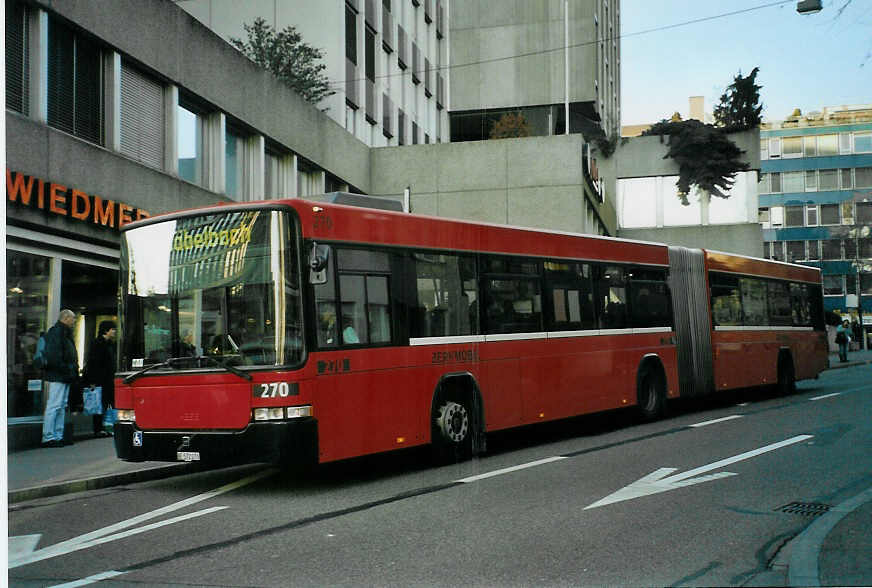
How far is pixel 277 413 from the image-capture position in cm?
922

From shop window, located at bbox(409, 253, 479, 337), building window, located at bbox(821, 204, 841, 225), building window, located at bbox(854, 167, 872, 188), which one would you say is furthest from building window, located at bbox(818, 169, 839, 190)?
shop window, located at bbox(409, 253, 479, 337)

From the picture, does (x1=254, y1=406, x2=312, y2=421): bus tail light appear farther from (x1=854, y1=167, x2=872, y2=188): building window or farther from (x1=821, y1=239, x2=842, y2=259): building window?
(x1=821, y1=239, x2=842, y2=259): building window

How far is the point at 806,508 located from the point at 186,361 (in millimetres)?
5861

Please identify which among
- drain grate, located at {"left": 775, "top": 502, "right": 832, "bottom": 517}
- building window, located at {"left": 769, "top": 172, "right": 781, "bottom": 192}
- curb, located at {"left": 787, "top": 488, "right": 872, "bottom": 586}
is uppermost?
building window, located at {"left": 769, "top": 172, "right": 781, "bottom": 192}

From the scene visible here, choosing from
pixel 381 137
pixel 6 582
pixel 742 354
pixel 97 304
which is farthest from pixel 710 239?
pixel 6 582

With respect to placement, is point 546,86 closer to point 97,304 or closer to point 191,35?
point 191,35

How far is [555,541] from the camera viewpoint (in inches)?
274

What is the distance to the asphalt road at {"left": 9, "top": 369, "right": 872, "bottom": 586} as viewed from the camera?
6.24 metres

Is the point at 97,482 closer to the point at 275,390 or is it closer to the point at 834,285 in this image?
the point at 275,390

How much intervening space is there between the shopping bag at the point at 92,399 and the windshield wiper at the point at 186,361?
524cm

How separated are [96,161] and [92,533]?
9050mm

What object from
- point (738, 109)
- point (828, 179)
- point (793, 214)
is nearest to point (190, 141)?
point (738, 109)

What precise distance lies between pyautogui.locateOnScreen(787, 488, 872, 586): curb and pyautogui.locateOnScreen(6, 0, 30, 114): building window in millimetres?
11679

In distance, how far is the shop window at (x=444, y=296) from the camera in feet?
36.4
